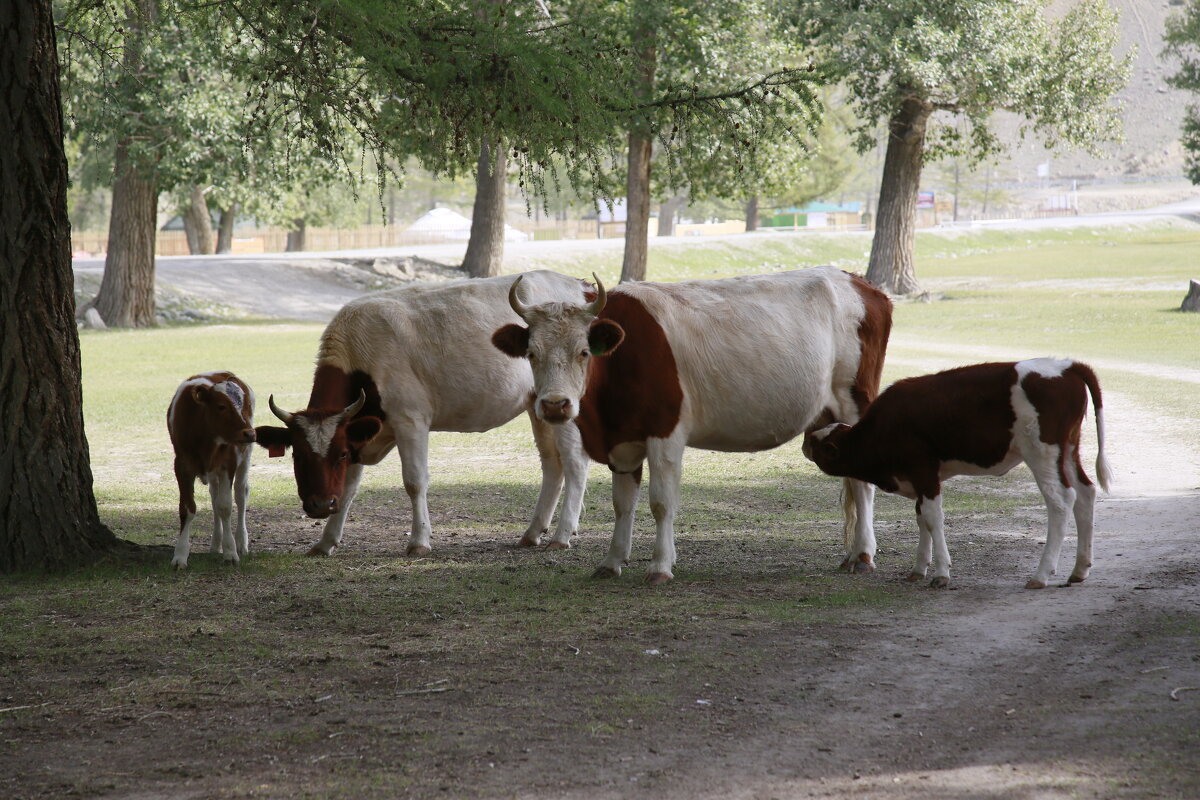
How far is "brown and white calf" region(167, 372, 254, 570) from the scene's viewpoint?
8156 millimetres

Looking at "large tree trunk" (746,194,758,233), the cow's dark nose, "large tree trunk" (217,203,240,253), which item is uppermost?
"large tree trunk" (746,194,758,233)

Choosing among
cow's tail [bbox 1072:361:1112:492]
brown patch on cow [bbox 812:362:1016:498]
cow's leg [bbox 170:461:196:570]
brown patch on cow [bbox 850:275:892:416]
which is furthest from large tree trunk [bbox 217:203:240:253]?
cow's tail [bbox 1072:361:1112:492]

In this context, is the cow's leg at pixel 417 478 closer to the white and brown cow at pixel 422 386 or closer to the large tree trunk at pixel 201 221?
the white and brown cow at pixel 422 386

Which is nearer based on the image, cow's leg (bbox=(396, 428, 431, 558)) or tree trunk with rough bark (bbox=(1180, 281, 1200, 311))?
cow's leg (bbox=(396, 428, 431, 558))

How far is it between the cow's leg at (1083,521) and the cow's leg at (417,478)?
4.44 meters

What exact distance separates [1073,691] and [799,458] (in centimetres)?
883

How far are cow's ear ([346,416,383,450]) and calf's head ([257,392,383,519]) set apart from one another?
1 centimetres

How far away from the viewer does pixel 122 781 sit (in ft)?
15.5

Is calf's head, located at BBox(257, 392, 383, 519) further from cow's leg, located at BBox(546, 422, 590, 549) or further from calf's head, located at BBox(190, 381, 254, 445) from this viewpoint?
cow's leg, located at BBox(546, 422, 590, 549)

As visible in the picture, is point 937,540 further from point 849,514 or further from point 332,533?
point 332,533

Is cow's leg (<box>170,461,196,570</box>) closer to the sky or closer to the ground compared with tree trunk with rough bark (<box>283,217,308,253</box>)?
closer to the ground

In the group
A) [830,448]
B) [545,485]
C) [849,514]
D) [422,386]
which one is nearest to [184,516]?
[422,386]

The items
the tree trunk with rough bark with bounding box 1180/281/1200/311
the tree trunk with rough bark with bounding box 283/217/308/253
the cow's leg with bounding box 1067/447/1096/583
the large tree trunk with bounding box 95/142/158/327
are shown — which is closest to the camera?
the cow's leg with bounding box 1067/447/1096/583

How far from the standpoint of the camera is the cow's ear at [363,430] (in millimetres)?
8594
